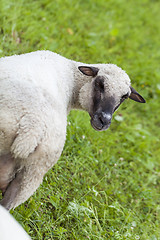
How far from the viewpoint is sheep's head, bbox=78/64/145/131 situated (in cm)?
310

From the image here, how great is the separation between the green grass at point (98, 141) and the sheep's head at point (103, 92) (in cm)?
82

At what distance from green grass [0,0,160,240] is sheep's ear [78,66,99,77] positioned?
102cm

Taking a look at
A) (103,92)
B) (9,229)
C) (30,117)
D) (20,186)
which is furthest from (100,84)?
(9,229)

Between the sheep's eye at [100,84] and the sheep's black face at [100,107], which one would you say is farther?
the sheep's eye at [100,84]

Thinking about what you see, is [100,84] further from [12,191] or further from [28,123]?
[12,191]

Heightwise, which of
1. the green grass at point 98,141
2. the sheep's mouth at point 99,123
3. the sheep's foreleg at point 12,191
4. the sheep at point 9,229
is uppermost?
the sheep at point 9,229

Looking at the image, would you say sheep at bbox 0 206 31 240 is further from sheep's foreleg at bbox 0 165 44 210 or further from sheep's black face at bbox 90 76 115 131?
sheep's black face at bbox 90 76 115 131

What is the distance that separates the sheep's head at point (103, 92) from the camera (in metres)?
3.10

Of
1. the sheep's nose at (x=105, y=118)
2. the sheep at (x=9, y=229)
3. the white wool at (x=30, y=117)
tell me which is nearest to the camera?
the sheep at (x=9, y=229)

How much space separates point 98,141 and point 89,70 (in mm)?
1377

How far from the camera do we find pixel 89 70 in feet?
11.0

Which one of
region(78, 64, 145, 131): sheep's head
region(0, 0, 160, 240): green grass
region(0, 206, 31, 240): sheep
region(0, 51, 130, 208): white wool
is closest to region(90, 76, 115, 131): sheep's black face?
region(78, 64, 145, 131): sheep's head

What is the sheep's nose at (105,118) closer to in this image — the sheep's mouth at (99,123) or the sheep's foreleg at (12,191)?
the sheep's mouth at (99,123)

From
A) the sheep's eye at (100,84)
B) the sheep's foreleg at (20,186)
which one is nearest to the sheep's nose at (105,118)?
the sheep's eye at (100,84)
